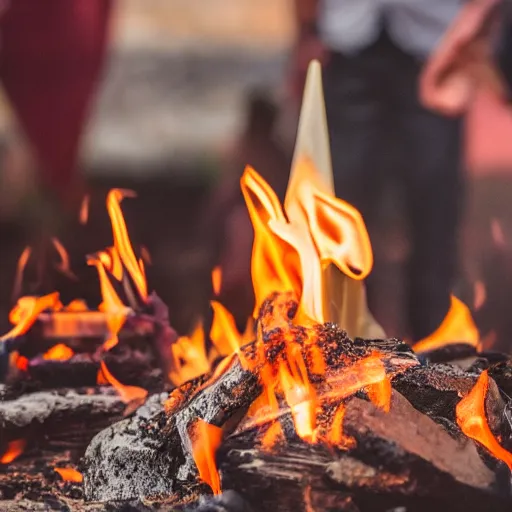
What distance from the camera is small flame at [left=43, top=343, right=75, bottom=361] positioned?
1.34 meters

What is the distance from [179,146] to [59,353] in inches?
92.0

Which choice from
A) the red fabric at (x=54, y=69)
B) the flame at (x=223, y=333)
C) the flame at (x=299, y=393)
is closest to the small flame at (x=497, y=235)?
the flame at (x=223, y=333)

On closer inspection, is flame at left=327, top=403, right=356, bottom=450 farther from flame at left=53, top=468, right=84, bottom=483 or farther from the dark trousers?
the dark trousers

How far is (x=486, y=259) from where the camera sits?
2.90 meters

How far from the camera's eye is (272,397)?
1.06 meters

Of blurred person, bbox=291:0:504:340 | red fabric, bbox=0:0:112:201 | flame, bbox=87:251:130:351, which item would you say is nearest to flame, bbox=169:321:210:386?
flame, bbox=87:251:130:351

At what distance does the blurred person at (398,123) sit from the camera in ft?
7.55

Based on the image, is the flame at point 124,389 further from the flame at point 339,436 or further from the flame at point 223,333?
the flame at point 339,436

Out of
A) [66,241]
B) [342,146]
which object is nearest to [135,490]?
[342,146]

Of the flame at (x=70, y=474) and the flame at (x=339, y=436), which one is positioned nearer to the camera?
the flame at (x=339, y=436)

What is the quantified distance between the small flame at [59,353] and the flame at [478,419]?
66 centimetres

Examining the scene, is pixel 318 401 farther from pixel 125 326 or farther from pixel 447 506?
pixel 125 326

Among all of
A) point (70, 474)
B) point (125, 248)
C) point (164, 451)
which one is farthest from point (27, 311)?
point (164, 451)

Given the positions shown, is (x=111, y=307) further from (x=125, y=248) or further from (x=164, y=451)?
(x=164, y=451)
